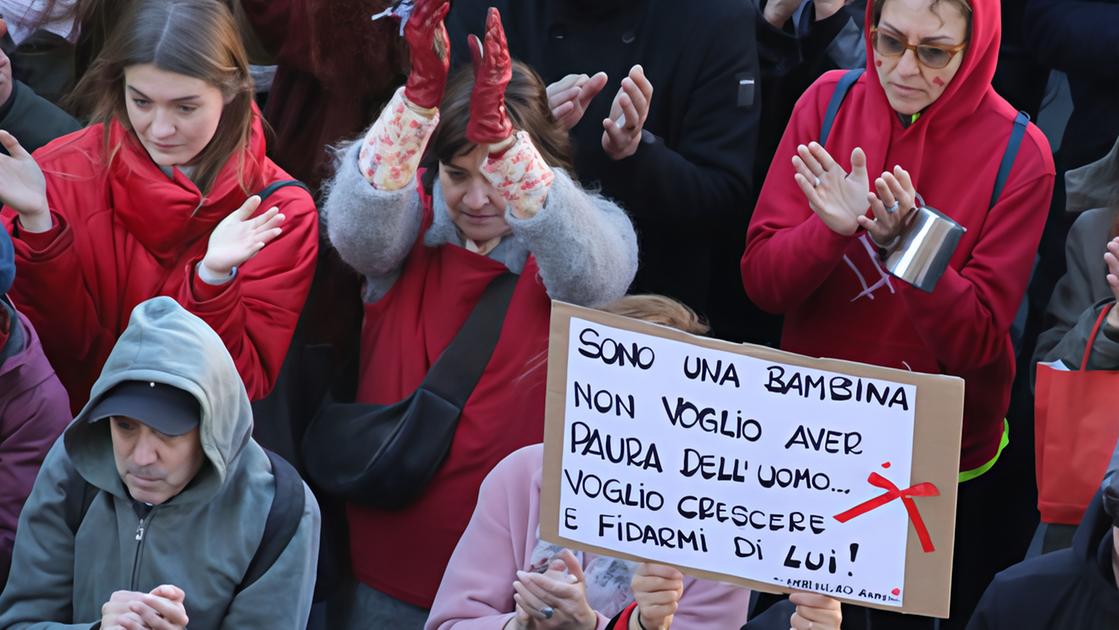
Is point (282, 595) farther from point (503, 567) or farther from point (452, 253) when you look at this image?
point (452, 253)

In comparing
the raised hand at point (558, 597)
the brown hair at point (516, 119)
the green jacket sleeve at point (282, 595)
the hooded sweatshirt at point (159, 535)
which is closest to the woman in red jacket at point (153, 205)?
the brown hair at point (516, 119)

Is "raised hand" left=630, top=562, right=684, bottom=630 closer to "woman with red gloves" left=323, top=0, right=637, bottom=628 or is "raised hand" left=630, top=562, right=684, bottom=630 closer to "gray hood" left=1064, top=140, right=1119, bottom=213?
"woman with red gloves" left=323, top=0, right=637, bottom=628

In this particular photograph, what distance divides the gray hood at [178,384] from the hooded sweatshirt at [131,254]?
0.47 metres

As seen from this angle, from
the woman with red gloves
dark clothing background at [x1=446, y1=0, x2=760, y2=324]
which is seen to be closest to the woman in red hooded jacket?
dark clothing background at [x1=446, y1=0, x2=760, y2=324]

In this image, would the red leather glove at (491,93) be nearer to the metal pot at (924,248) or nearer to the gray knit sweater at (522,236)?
the gray knit sweater at (522,236)

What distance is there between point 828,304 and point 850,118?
0.43 meters

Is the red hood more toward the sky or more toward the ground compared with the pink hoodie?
more toward the sky

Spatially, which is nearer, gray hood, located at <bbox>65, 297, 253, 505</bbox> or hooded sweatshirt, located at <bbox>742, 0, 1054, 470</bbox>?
gray hood, located at <bbox>65, 297, 253, 505</bbox>

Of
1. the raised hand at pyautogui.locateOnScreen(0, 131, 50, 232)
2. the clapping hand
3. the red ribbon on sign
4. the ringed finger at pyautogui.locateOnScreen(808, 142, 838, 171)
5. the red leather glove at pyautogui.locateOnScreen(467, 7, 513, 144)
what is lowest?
the clapping hand

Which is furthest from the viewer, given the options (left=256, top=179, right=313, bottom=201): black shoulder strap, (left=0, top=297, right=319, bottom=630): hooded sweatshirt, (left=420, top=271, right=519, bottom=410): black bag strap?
(left=256, top=179, right=313, bottom=201): black shoulder strap

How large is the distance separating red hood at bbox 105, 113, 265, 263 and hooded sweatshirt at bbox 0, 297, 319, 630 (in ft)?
1.95

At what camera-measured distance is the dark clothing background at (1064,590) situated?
11.1 feet

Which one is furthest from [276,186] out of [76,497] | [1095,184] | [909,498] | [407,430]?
[1095,184]

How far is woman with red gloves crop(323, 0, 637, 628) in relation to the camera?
3893mm
